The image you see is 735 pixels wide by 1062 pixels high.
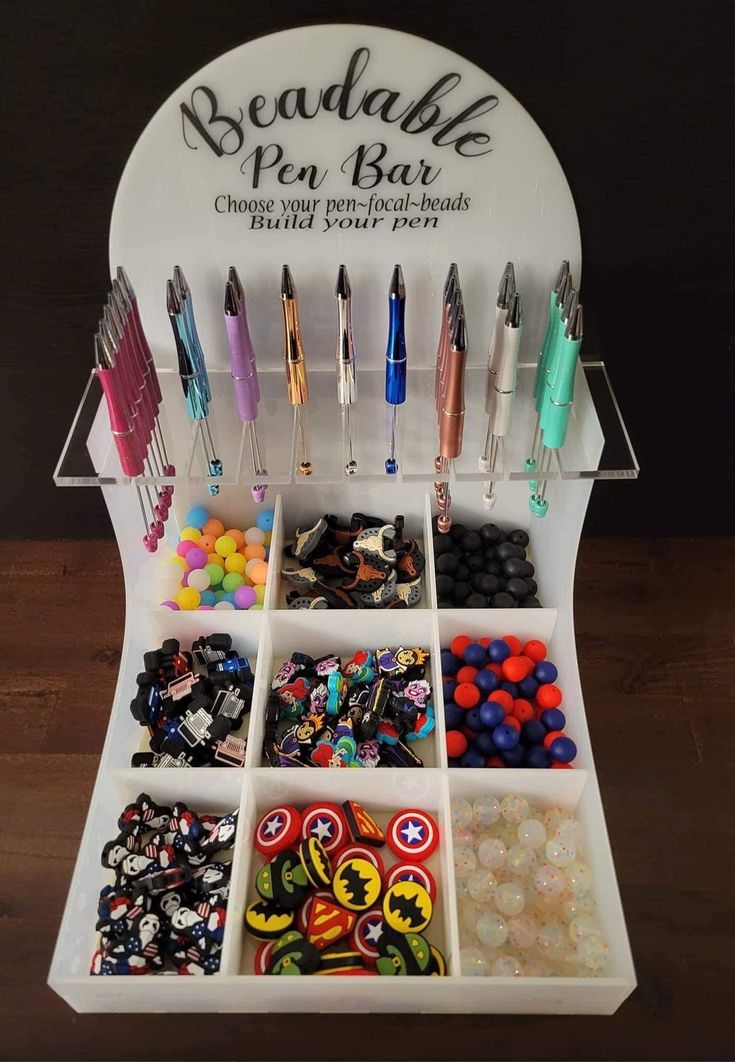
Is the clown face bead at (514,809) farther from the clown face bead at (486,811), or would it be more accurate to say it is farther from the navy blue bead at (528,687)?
the navy blue bead at (528,687)

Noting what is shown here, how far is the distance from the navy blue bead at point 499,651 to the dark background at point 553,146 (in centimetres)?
50

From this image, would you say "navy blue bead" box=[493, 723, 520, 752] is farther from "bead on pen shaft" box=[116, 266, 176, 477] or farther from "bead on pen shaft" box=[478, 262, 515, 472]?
"bead on pen shaft" box=[116, 266, 176, 477]

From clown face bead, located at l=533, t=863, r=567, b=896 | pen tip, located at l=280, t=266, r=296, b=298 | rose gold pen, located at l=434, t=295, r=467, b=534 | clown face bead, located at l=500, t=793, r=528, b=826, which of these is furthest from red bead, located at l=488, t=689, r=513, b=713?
pen tip, located at l=280, t=266, r=296, b=298

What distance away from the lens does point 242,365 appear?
1.23 m

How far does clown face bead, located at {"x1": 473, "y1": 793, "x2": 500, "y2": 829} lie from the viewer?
1.29m

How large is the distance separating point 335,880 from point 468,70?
116cm

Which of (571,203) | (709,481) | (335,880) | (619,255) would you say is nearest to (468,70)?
(571,203)

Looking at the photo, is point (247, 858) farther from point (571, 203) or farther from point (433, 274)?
point (571, 203)

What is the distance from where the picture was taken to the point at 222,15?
107 cm

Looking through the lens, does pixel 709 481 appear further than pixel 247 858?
Yes

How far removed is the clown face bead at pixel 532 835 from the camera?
1.27 metres

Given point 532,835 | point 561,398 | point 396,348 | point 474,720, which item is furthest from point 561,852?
point 396,348

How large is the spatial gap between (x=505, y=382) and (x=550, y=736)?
60cm

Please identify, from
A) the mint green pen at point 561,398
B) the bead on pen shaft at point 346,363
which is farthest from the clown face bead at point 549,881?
the bead on pen shaft at point 346,363
